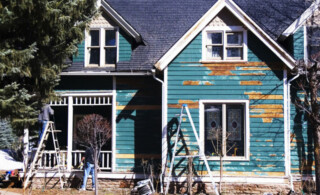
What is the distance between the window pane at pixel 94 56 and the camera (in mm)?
14005

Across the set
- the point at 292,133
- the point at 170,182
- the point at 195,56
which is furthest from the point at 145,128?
the point at 292,133

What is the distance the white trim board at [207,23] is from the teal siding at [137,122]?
139cm

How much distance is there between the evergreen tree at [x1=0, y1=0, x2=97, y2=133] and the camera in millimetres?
10375

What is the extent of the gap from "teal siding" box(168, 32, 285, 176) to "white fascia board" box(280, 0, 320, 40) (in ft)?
3.01

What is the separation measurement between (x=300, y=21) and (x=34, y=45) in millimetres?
8251

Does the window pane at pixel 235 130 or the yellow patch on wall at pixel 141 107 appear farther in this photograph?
the yellow patch on wall at pixel 141 107

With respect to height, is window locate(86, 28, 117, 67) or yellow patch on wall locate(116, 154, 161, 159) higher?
window locate(86, 28, 117, 67)

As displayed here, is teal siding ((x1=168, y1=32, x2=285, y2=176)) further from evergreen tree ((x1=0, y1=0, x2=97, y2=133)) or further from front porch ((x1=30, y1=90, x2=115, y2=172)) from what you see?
evergreen tree ((x1=0, y1=0, x2=97, y2=133))

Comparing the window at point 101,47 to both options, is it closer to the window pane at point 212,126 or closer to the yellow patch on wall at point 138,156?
the yellow patch on wall at point 138,156

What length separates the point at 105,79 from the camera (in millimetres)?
13719

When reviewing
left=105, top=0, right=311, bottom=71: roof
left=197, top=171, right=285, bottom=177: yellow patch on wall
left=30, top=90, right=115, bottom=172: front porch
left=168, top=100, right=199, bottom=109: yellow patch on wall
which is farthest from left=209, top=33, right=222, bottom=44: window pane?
left=197, top=171, right=285, bottom=177: yellow patch on wall

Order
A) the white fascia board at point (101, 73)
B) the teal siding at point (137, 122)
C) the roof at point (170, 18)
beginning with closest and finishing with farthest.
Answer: the white fascia board at point (101, 73), the teal siding at point (137, 122), the roof at point (170, 18)

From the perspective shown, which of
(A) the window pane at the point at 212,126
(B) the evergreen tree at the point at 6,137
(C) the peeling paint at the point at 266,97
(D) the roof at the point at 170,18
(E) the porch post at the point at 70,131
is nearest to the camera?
(C) the peeling paint at the point at 266,97

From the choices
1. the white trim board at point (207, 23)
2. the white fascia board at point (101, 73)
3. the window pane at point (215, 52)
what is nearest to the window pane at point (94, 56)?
the white fascia board at point (101, 73)
